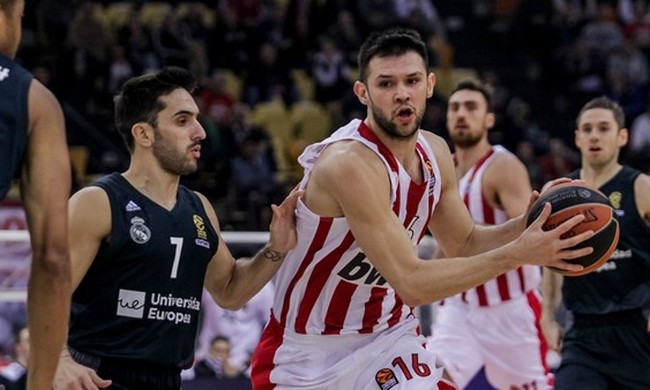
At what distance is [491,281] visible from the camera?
26.9 feet

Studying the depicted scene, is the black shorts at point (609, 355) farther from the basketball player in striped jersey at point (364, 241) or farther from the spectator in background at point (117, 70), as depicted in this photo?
the spectator in background at point (117, 70)

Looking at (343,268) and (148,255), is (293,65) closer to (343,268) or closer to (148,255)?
(343,268)

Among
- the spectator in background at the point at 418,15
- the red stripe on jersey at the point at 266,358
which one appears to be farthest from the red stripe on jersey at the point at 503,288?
the spectator in background at the point at 418,15

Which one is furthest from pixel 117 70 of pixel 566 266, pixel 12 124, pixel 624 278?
pixel 12 124

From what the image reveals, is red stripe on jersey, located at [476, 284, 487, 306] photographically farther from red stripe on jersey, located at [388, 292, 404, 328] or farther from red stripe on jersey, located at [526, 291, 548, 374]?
red stripe on jersey, located at [388, 292, 404, 328]

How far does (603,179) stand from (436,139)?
5.77 feet

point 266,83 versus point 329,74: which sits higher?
point 329,74

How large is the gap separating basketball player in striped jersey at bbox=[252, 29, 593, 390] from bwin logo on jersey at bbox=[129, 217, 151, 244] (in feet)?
2.30

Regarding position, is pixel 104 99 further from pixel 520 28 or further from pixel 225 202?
pixel 520 28

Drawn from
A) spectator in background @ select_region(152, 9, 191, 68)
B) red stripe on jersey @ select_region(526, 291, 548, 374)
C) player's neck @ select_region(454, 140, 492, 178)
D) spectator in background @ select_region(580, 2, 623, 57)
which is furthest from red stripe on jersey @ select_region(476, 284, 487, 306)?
spectator in background @ select_region(580, 2, 623, 57)

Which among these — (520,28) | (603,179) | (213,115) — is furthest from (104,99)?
(603,179)

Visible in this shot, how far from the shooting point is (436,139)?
5875mm

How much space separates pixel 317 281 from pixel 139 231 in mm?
849

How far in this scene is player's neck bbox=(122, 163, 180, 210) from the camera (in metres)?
5.38
